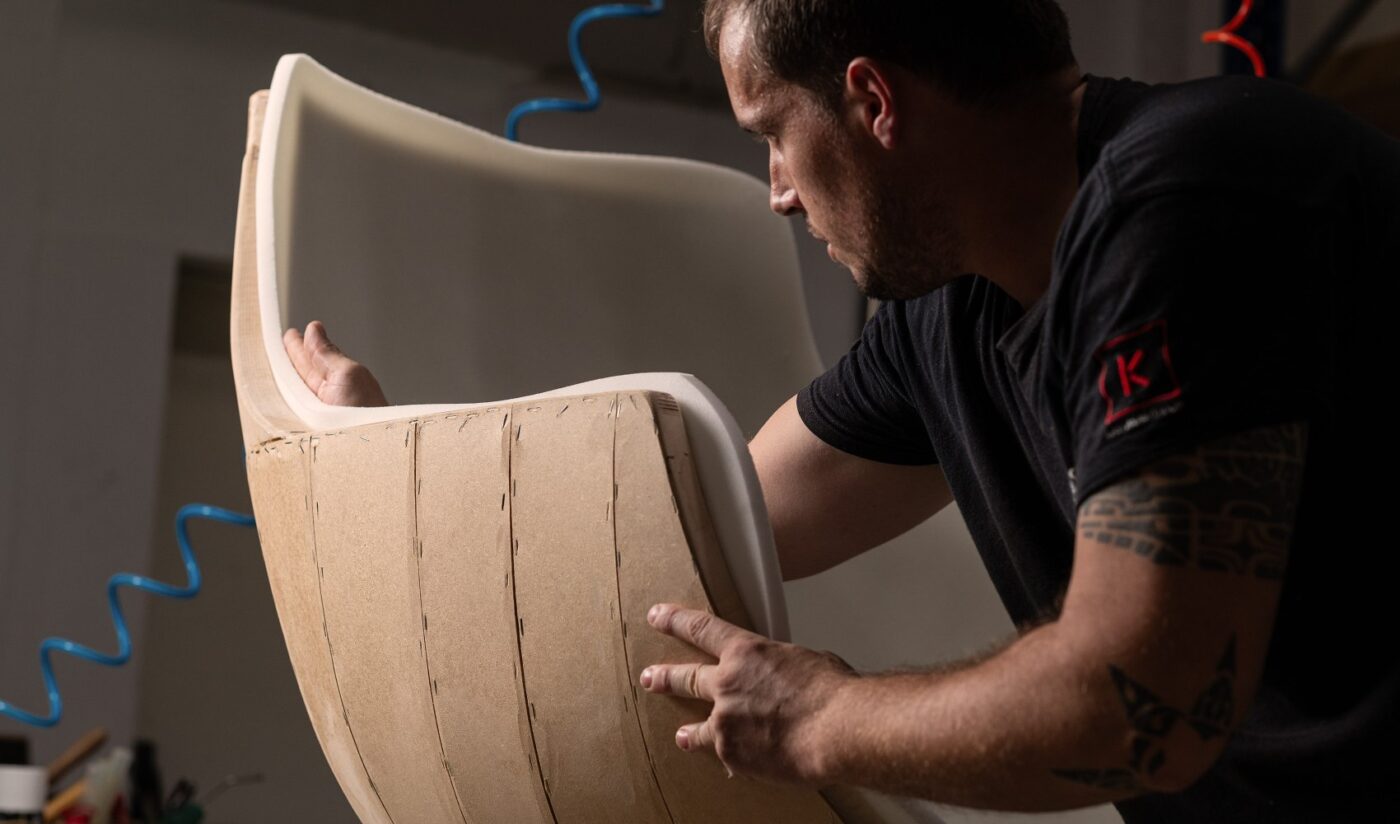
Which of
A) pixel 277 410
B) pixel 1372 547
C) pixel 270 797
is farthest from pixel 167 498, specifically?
pixel 1372 547

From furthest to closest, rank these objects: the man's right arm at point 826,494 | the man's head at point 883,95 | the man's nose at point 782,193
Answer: the man's right arm at point 826,494 → the man's nose at point 782,193 → the man's head at point 883,95

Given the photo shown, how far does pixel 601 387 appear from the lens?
0.77 m

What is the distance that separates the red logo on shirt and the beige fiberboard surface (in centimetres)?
20

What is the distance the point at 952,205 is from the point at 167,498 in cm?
356

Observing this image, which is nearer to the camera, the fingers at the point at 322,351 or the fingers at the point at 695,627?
the fingers at the point at 695,627

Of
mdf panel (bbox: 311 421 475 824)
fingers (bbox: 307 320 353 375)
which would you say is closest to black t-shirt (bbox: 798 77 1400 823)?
mdf panel (bbox: 311 421 475 824)

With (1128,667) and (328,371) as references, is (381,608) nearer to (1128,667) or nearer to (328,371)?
(328,371)

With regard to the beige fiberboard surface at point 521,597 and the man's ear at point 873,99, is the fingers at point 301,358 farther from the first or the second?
the man's ear at point 873,99

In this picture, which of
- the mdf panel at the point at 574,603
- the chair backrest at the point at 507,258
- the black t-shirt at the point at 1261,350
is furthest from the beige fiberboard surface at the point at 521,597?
the chair backrest at the point at 507,258

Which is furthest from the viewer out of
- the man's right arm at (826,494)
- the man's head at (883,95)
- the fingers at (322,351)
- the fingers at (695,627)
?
the man's right arm at (826,494)

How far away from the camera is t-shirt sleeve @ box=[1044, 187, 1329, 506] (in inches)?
24.6

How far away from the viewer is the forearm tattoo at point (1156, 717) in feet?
2.05

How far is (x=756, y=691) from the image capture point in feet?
2.34

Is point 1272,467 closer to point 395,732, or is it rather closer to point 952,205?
point 952,205
